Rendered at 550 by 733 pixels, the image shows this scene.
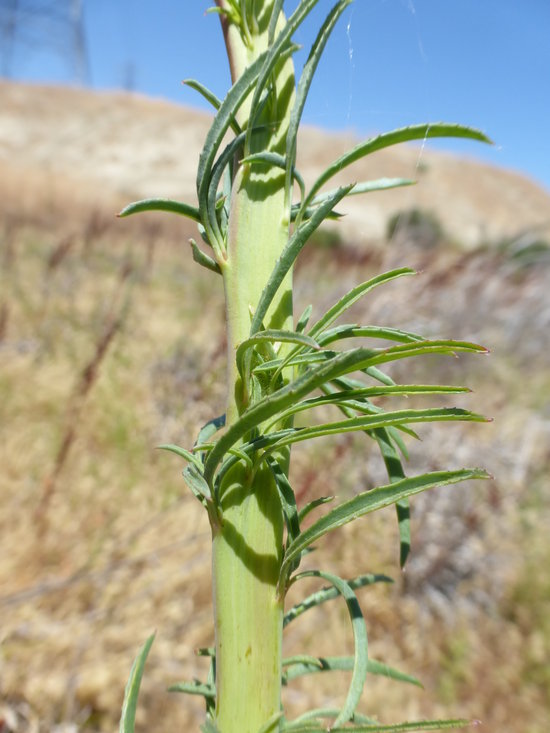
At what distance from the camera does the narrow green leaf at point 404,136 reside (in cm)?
23

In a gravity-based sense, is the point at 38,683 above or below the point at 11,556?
below

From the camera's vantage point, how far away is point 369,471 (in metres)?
2.00

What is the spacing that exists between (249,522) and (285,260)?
0.10m

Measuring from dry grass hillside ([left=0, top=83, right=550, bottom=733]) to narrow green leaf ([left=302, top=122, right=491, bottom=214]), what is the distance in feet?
1.01

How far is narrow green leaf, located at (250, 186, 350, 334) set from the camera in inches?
8.0

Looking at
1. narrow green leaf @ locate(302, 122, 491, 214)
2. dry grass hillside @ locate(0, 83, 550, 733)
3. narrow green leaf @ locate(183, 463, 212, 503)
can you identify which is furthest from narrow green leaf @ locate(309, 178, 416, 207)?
dry grass hillside @ locate(0, 83, 550, 733)

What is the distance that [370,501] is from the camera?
0.23 meters

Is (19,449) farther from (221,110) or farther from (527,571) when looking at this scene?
(221,110)

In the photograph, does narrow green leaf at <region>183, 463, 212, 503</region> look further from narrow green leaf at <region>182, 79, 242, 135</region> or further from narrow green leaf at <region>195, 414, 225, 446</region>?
narrow green leaf at <region>182, 79, 242, 135</region>

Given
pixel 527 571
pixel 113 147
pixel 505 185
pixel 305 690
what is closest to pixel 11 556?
pixel 305 690

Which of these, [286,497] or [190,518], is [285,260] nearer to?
[286,497]

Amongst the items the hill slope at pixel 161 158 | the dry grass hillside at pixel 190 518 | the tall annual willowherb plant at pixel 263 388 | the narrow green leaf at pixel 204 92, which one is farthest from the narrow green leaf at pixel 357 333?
the hill slope at pixel 161 158

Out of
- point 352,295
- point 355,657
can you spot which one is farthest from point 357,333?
point 355,657

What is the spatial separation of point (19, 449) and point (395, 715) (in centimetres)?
134
